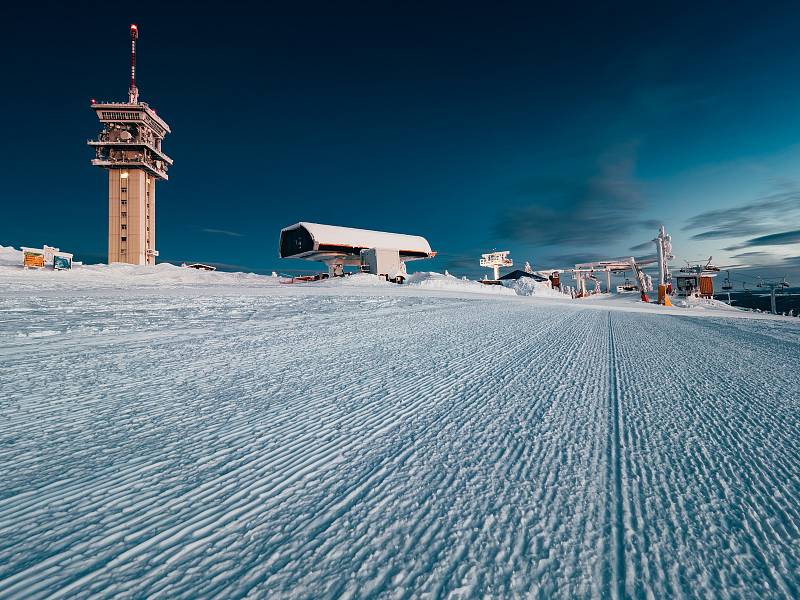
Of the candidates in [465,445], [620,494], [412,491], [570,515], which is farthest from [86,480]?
[620,494]

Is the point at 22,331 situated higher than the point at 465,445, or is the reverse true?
the point at 22,331

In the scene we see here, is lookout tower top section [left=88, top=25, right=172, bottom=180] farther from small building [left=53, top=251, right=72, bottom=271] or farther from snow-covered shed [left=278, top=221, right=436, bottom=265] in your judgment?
small building [left=53, top=251, right=72, bottom=271]

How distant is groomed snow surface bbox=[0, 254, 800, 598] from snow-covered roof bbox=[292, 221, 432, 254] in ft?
134

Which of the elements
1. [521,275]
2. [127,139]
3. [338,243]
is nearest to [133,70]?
[127,139]

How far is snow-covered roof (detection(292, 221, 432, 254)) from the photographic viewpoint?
42781 millimetres

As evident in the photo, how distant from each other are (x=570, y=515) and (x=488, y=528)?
269mm

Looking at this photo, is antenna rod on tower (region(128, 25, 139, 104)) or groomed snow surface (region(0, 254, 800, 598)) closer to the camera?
groomed snow surface (region(0, 254, 800, 598))

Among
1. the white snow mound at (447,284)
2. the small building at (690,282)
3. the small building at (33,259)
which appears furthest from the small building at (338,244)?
the small building at (690,282)

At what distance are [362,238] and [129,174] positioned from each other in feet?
91.5

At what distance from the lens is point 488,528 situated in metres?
1.06

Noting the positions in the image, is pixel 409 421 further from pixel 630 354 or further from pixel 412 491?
pixel 630 354

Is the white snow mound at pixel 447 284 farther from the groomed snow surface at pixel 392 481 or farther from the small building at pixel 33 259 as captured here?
the groomed snow surface at pixel 392 481

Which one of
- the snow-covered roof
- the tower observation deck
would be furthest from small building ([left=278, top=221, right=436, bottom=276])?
the tower observation deck

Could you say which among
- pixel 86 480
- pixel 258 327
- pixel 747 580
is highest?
pixel 258 327
